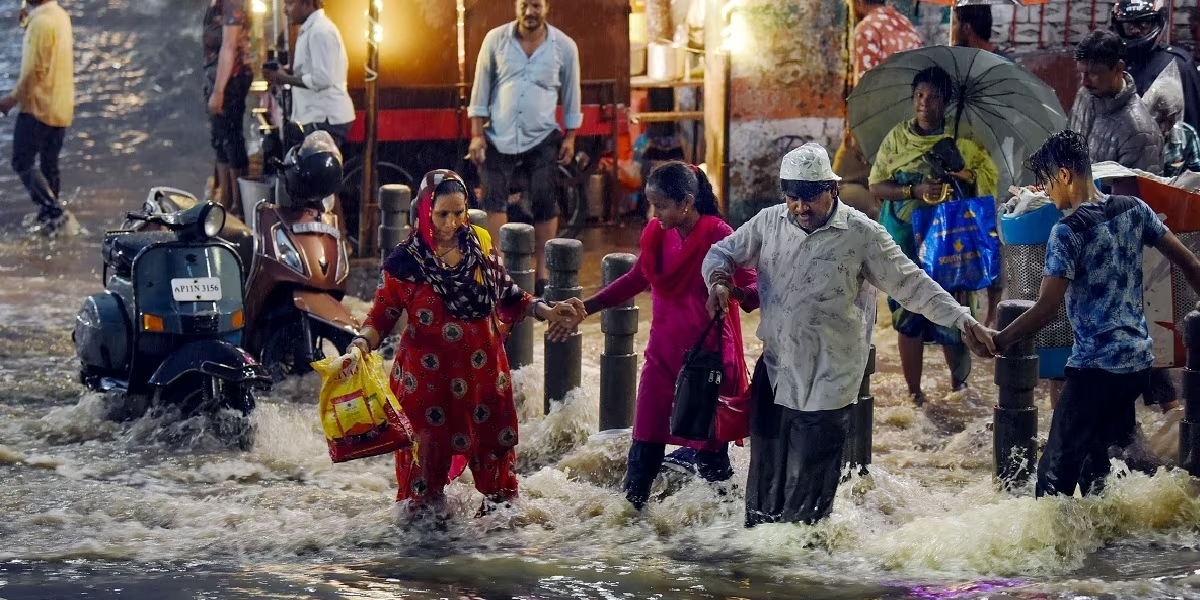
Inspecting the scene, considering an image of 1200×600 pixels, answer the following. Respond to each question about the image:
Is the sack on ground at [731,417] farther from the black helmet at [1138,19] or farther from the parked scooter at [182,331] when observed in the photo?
the black helmet at [1138,19]

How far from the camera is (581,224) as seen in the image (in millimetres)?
14328

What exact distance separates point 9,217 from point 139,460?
8660 mm

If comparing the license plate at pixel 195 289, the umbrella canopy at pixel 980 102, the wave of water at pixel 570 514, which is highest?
the umbrella canopy at pixel 980 102

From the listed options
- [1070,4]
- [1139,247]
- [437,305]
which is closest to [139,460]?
[437,305]

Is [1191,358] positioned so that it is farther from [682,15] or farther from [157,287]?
[682,15]

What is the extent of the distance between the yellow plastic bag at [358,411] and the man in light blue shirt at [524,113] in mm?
4950

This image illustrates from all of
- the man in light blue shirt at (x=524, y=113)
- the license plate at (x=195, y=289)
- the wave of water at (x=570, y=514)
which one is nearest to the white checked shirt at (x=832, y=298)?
the wave of water at (x=570, y=514)

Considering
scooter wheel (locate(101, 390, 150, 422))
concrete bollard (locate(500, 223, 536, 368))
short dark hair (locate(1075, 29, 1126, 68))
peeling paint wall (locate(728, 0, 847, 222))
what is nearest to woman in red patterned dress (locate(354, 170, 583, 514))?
concrete bollard (locate(500, 223, 536, 368))

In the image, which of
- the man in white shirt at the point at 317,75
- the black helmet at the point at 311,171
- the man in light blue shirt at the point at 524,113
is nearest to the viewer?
the black helmet at the point at 311,171

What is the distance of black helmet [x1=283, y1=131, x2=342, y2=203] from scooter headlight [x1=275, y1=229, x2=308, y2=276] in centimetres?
29

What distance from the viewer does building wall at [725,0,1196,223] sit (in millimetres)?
12523

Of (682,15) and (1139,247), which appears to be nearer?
(1139,247)

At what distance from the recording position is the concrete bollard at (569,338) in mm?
8047

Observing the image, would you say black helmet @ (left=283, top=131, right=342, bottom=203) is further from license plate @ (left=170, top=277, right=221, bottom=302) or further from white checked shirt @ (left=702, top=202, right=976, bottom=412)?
white checked shirt @ (left=702, top=202, right=976, bottom=412)
